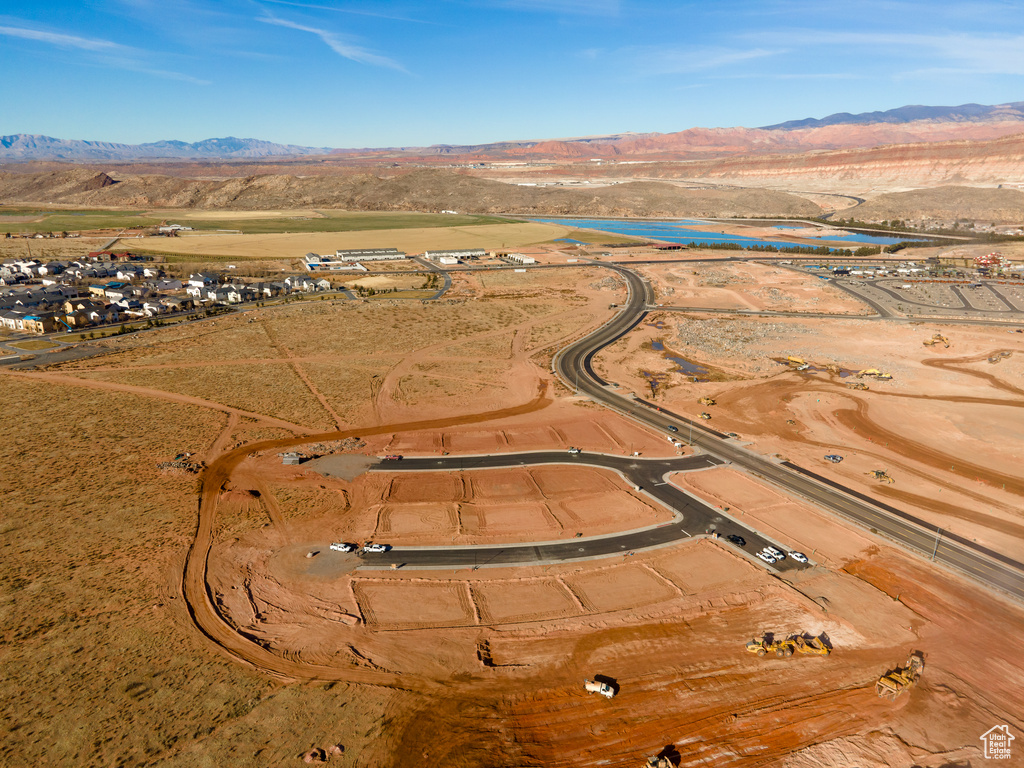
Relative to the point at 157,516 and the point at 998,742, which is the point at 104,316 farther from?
the point at 998,742

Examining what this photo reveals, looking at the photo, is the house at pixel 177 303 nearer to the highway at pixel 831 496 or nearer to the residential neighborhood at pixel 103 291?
the residential neighborhood at pixel 103 291

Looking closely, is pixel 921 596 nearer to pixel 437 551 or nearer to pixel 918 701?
pixel 918 701

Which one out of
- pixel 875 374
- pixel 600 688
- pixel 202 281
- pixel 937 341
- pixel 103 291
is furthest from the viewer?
pixel 202 281

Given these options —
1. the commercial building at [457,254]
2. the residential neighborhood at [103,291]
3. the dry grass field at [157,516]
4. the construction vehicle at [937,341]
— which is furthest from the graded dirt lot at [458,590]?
the commercial building at [457,254]

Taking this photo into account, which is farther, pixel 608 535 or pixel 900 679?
pixel 608 535

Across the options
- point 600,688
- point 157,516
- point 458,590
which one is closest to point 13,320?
point 157,516

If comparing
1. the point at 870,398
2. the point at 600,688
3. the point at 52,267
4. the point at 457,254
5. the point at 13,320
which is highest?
the point at 457,254

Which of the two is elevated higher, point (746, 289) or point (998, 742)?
point (746, 289)
